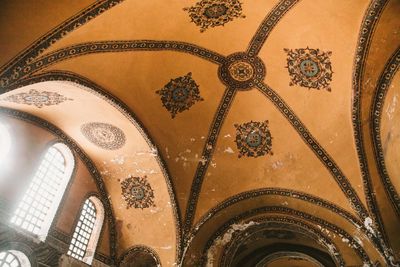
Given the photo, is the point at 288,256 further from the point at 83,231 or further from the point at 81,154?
the point at 81,154

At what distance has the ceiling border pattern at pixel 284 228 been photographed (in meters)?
9.25

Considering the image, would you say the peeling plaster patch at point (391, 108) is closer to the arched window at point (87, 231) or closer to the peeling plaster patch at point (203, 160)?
the peeling plaster patch at point (203, 160)

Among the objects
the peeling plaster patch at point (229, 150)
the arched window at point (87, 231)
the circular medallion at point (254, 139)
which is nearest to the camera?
the arched window at point (87, 231)

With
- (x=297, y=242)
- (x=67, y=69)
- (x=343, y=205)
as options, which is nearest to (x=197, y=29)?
(x=67, y=69)

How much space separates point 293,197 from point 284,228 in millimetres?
1372

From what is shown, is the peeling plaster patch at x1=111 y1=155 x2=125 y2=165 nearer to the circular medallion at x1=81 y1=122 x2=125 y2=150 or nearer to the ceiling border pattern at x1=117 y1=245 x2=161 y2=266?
Result: the circular medallion at x1=81 y1=122 x2=125 y2=150

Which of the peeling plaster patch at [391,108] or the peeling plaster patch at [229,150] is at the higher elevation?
the peeling plaster patch at [229,150]

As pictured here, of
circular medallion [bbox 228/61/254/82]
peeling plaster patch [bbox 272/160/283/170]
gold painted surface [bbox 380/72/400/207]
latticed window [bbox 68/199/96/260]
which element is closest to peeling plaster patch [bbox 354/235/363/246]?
gold painted surface [bbox 380/72/400/207]

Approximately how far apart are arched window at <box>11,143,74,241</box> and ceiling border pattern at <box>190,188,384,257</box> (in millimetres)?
3542

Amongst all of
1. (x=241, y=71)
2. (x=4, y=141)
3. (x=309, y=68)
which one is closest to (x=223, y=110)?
(x=241, y=71)

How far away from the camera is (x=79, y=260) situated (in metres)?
8.40

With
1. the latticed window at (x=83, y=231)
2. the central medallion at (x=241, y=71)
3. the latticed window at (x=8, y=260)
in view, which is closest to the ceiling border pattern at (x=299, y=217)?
the latticed window at (x=83, y=231)

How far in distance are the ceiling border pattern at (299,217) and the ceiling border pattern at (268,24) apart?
173 inches

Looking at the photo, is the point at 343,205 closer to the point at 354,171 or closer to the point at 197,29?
the point at 354,171
